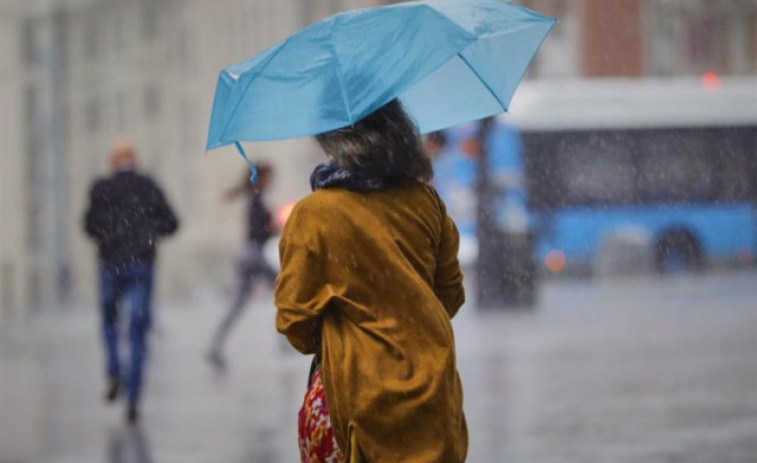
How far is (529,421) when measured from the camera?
9.71 m

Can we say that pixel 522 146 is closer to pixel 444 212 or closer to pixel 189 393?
pixel 189 393

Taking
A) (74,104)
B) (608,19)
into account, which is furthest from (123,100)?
(608,19)

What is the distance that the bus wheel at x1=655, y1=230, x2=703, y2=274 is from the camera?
96.0ft

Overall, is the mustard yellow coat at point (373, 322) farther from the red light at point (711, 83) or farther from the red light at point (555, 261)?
the red light at point (711, 83)

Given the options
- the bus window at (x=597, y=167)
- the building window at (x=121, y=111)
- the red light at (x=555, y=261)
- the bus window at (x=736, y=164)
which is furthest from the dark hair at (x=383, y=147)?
the building window at (x=121, y=111)

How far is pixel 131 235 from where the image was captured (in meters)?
10.3

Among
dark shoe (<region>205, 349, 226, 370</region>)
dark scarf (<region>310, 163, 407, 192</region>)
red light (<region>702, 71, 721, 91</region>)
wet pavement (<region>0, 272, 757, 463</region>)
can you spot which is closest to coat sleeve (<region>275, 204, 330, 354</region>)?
dark scarf (<region>310, 163, 407, 192</region>)

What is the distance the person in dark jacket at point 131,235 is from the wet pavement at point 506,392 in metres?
0.45

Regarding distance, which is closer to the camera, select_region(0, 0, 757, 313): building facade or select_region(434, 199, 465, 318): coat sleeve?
select_region(434, 199, 465, 318): coat sleeve

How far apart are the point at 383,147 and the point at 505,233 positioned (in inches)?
591

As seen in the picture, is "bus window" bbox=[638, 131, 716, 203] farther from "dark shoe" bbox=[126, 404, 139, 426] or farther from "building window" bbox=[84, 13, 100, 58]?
"building window" bbox=[84, 13, 100, 58]

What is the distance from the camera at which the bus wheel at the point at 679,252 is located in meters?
29.3

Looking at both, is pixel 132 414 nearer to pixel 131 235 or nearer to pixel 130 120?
pixel 131 235

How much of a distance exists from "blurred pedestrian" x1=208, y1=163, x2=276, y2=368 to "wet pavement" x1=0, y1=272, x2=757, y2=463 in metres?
0.27
